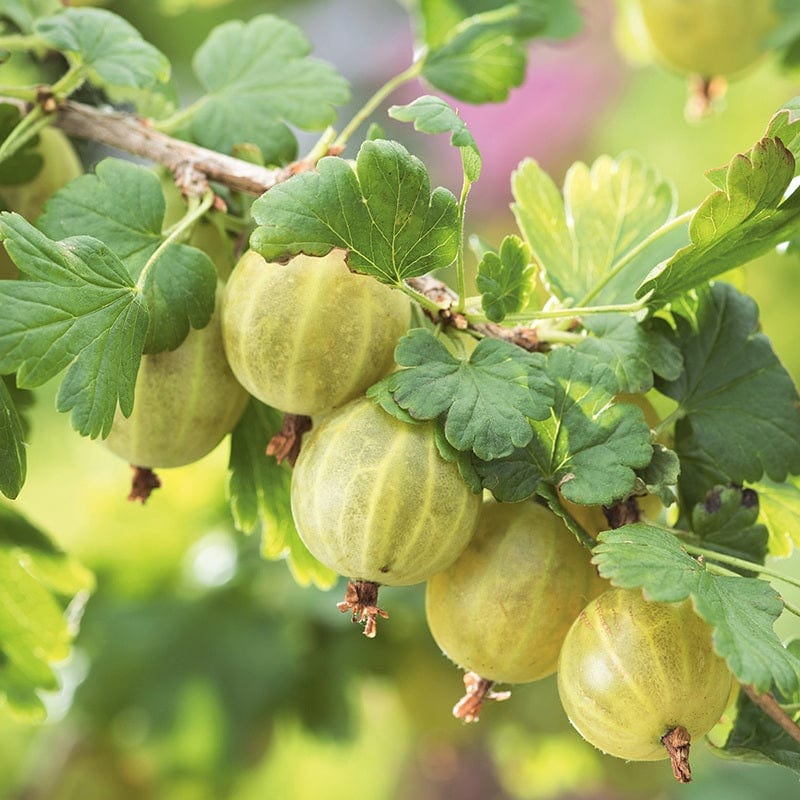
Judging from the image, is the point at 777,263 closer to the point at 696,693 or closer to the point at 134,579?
the point at 134,579

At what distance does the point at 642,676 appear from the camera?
550 millimetres

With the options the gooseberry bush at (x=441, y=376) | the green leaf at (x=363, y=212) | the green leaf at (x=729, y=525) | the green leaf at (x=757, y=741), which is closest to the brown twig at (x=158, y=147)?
the gooseberry bush at (x=441, y=376)

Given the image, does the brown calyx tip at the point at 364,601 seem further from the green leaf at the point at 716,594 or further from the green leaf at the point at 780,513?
the green leaf at the point at 780,513

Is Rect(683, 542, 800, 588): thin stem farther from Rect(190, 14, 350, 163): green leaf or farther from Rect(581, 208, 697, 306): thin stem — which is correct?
Rect(190, 14, 350, 163): green leaf

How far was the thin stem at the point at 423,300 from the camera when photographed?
0.60m

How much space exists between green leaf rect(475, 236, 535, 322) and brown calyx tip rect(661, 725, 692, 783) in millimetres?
249

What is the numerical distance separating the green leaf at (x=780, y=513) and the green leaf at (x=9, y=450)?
467 mm

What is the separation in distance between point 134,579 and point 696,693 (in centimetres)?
113

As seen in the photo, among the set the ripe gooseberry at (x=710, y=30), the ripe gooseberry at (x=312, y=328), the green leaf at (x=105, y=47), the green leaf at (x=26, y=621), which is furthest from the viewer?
A: the ripe gooseberry at (x=710, y=30)

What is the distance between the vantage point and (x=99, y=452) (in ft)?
7.39

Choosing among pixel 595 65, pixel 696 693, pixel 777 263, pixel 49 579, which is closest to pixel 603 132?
pixel 595 65

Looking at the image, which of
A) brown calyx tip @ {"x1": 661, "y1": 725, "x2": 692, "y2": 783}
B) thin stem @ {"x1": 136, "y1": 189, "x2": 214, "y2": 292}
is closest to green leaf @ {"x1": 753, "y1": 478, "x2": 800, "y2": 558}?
brown calyx tip @ {"x1": 661, "y1": 725, "x2": 692, "y2": 783}

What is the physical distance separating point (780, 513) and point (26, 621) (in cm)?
59

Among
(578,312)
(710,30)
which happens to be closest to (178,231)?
(578,312)
